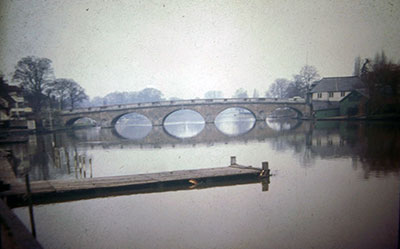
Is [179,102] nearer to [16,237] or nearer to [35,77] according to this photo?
[35,77]

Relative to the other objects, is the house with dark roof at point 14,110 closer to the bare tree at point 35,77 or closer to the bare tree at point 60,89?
the bare tree at point 35,77

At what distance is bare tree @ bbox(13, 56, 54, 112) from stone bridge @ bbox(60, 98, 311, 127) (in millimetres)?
6176

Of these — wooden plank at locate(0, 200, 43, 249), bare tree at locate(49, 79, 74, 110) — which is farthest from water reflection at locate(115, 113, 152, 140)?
wooden plank at locate(0, 200, 43, 249)

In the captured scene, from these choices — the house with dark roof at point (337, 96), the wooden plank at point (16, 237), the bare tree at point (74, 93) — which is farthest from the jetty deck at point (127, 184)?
the bare tree at point (74, 93)

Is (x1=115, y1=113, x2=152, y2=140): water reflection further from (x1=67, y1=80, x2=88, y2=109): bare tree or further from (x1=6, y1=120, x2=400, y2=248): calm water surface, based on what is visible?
(x1=6, y1=120, x2=400, y2=248): calm water surface

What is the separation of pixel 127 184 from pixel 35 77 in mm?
28523

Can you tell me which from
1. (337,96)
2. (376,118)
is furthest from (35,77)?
(337,96)

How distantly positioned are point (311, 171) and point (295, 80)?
150ft

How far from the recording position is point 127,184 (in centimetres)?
934

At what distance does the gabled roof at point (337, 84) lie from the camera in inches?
1577

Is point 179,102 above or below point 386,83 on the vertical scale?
below

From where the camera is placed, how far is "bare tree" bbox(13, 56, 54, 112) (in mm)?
30045

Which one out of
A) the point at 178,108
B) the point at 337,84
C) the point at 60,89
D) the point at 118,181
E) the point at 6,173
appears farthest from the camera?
the point at 337,84

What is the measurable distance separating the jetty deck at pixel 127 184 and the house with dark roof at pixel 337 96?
2867 cm
